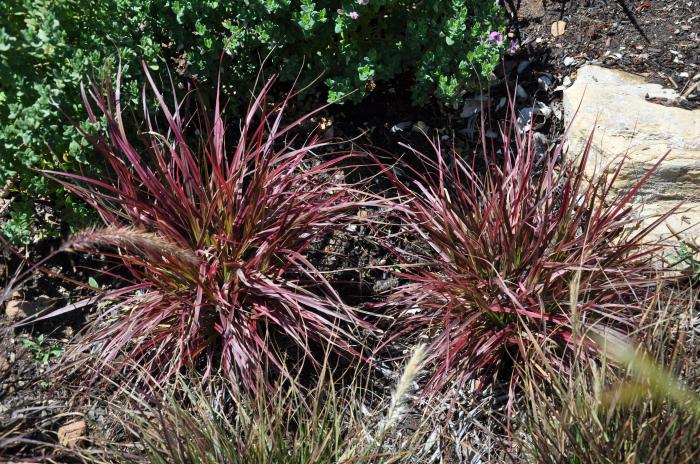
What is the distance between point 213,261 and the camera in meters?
3.10

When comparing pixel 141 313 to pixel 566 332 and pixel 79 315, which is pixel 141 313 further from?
pixel 566 332

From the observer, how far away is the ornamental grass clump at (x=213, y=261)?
298 centimetres

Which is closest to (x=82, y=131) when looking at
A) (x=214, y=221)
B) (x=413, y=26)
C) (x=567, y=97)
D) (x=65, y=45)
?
(x=65, y=45)

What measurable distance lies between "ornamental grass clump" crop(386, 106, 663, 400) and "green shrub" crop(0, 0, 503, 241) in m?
0.68

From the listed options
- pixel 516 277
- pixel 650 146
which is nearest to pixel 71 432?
pixel 516 277

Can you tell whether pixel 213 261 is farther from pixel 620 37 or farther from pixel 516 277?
pixel 620 37

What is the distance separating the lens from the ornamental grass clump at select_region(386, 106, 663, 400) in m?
2.97

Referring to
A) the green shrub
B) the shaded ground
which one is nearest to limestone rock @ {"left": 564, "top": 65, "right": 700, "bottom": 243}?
the shaded ground

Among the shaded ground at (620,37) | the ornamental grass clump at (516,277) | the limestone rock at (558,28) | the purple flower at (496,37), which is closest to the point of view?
the ornamental grass clump at (516,277)

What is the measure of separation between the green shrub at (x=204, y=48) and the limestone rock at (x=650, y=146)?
61cm

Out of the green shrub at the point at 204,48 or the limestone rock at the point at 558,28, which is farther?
the limestone rock at the point at 558,28

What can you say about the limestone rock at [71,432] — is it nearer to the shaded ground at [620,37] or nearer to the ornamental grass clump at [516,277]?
the ornamental grass clump at [516,277]

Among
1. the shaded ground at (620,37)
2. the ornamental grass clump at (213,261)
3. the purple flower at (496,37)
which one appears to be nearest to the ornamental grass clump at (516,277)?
the ornamental grass clump at (213,261)

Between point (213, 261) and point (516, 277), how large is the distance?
1251 mm
